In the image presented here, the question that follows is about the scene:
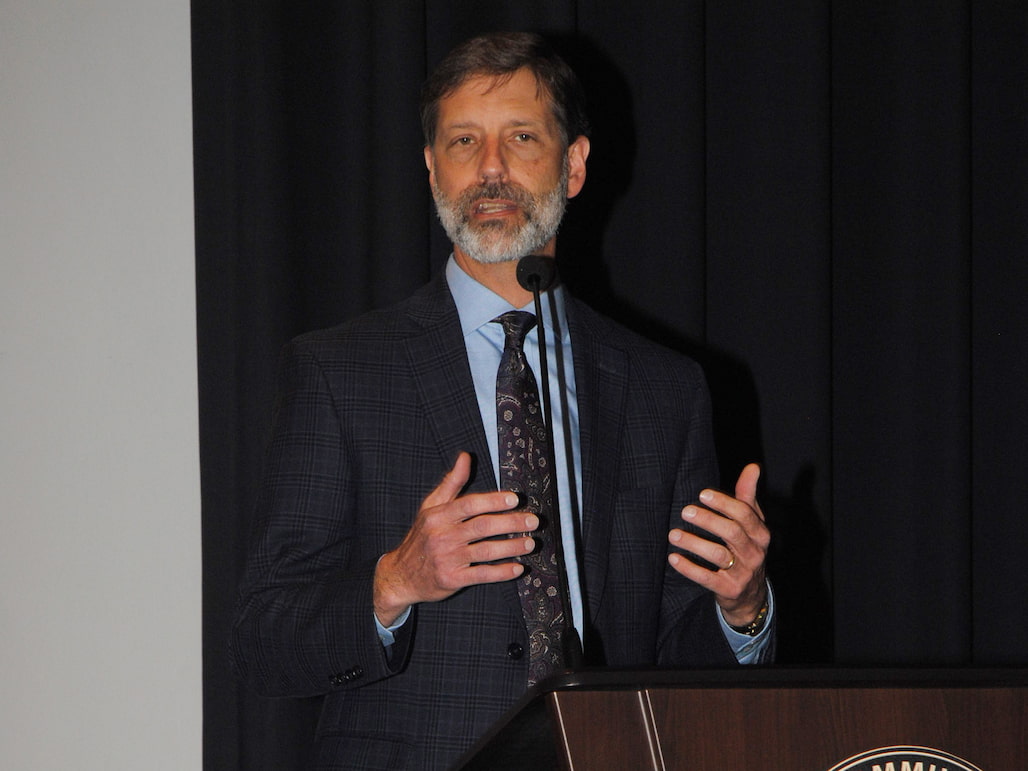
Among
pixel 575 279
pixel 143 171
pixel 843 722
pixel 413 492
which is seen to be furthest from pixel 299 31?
pixel 843 722

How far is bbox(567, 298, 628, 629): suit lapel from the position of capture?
1506 mm

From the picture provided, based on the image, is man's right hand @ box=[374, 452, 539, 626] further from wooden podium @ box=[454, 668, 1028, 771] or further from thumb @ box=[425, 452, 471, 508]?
wooden podium @ box=[454, 668, 1028, 771]

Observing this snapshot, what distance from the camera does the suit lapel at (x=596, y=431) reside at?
1.51 meters

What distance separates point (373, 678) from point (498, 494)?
0.38m

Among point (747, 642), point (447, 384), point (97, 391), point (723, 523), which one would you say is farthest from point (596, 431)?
point (97, 391)

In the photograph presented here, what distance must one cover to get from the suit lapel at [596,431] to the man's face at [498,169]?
Result: 145mm

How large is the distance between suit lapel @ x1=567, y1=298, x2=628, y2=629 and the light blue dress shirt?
0.04 ft

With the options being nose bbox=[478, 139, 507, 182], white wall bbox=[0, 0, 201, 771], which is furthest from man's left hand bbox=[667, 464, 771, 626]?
white wall bbox=[0, 0, 201, 771]

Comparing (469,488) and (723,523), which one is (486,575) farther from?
(469,488)

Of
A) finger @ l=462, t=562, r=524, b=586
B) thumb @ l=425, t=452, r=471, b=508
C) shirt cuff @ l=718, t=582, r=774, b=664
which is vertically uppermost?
thumb @ l=425, t=452, r=471, b=508

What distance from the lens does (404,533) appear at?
1.48 metres

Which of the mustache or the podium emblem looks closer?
the podium emblem

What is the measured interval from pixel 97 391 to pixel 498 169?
104cm

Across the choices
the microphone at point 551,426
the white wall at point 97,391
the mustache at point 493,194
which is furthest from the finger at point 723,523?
the white wall at point 97,391
